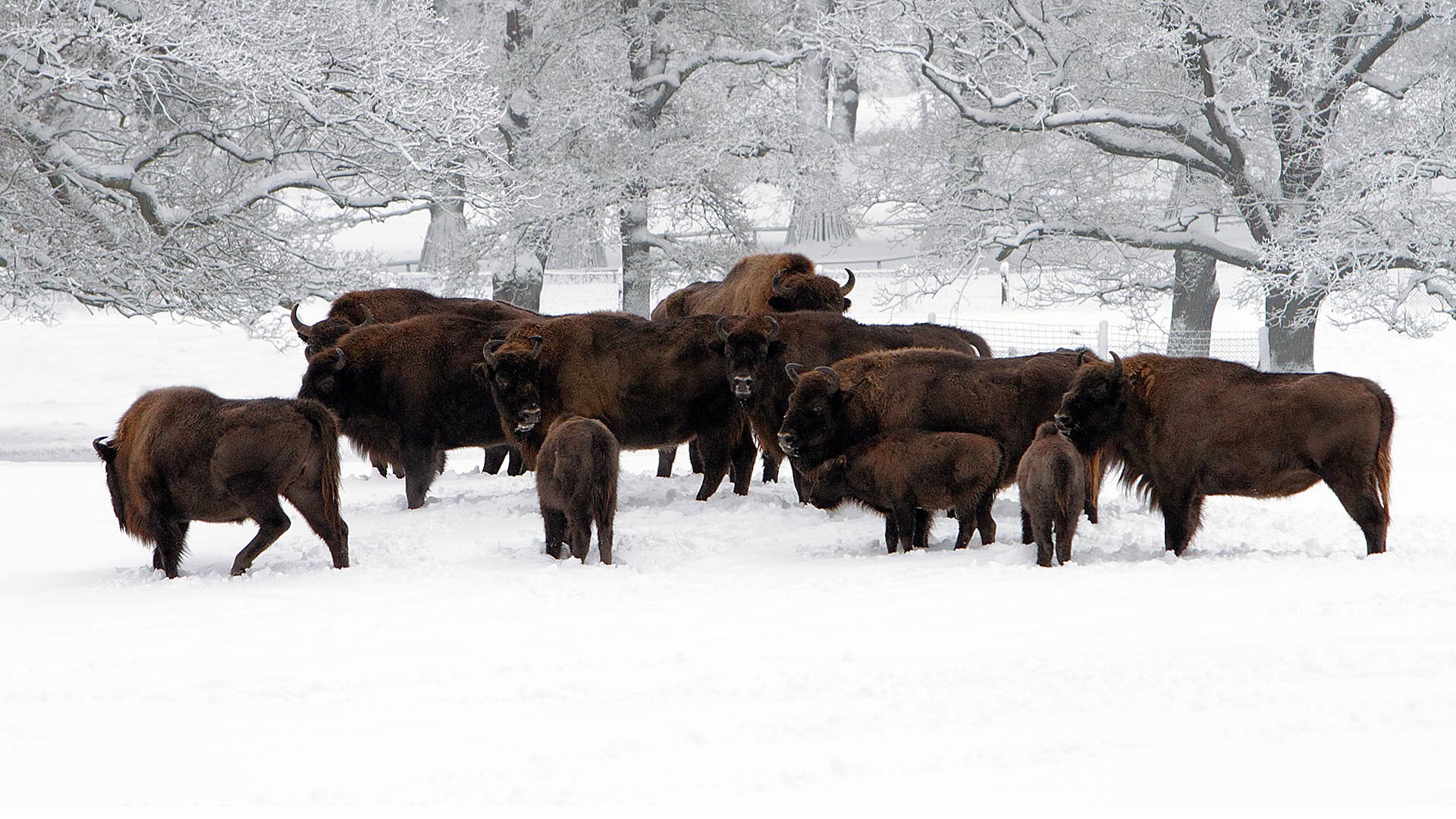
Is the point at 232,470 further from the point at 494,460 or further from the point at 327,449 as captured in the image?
the point at 494,460

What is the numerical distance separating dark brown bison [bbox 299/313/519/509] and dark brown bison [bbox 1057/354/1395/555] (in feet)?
13.3

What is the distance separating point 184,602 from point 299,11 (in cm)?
1110

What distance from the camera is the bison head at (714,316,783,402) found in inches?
353

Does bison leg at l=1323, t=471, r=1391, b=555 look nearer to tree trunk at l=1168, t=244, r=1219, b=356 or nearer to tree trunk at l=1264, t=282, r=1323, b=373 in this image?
tree trunk at l=1264, t=282, r=1323, b=373

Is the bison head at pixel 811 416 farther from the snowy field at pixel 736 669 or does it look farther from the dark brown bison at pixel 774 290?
the dark brown bison at pixel 774 290

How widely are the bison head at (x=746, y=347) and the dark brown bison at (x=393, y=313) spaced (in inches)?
91.8

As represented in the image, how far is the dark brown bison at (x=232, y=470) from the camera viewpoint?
7129mm

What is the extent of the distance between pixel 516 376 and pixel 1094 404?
11.4 feet

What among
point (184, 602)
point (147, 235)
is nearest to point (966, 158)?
point (147, 235)

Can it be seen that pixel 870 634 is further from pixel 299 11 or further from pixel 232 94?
pixel 299 11

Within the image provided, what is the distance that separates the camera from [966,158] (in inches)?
834

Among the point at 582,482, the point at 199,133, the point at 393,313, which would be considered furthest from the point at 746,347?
the point at 199,133

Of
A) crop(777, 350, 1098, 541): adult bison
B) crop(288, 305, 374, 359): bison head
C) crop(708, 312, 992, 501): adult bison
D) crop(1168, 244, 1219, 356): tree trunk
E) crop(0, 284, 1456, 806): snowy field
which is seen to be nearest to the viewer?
crop(0, 284, 1456, 806): snowy field

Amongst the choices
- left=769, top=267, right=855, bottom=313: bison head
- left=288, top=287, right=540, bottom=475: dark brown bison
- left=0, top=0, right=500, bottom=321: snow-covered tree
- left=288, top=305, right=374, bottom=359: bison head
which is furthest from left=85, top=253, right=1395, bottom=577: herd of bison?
left=0, top=0, right=500, bottom=321: snow-covered tree
